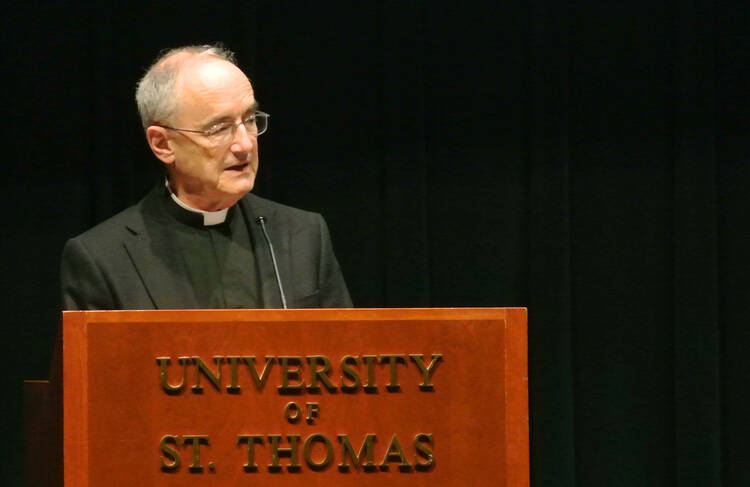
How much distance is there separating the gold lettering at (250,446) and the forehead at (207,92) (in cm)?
75

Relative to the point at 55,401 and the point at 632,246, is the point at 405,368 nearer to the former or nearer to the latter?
the point at 55,401

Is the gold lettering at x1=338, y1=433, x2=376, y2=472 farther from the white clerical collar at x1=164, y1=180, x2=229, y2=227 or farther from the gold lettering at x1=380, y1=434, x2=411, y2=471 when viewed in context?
the white clerical collar at x1=164, y1=180, x2=229, y2=227

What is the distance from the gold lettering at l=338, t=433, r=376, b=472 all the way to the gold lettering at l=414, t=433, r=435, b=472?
7cm

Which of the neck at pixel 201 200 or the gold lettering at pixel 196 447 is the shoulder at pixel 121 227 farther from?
the gold lettering at pixel 196 447

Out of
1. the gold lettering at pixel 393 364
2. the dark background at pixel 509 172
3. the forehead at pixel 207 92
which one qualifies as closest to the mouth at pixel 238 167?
the forehead at pixel 207 92

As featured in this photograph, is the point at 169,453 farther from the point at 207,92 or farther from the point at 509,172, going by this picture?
the point at 509,172

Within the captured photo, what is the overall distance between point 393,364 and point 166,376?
36cm

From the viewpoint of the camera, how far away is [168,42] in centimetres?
362

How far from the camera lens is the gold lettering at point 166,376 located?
1.68 m

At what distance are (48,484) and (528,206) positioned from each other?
2.02 metres

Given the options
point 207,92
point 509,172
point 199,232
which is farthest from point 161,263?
point 509,172

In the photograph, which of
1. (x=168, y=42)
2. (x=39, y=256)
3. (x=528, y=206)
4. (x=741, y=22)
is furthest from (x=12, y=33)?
(x=741, y=22)

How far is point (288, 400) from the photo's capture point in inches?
66.5

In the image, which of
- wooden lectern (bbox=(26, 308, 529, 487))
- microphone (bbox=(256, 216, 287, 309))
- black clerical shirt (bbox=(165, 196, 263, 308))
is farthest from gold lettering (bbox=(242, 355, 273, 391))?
black clerical shirt (bbox=(165, 196, 263, 308))
